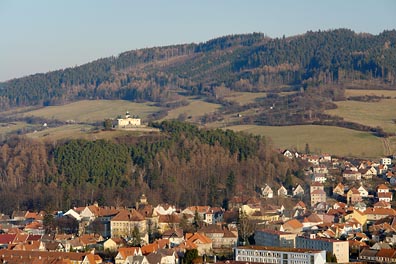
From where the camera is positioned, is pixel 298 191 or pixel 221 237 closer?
pixel 221 237

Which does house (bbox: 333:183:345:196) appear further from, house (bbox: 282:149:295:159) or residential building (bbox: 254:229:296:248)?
residential building (bbox: 254:229:296:248)

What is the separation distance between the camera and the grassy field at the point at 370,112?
75.9 metres

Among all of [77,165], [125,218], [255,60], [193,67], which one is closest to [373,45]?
[255,60]

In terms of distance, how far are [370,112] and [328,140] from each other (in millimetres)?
9873

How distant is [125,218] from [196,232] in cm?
400

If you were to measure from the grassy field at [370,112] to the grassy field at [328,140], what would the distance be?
2.94 metres

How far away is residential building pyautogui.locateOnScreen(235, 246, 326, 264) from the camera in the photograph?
35688mm

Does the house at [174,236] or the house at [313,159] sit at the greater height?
the house at [174,236]

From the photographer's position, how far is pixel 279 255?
36.8 m

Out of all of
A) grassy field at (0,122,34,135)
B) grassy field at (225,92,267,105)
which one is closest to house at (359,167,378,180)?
grassy field at (225,92,267,105)

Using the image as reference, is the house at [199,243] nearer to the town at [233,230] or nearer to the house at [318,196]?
the town at [233,230]

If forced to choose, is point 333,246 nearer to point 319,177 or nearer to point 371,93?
point 319,177

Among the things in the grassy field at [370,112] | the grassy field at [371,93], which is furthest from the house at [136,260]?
the grassy field at [371,93]

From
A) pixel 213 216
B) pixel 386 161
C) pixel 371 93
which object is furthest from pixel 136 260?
pixel 371 93
